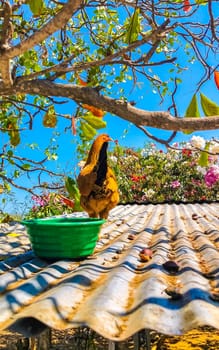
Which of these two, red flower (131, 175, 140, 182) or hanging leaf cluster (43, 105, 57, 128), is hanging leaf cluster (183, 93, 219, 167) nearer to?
hanging leaf cluster (43, 105, 57, 128)

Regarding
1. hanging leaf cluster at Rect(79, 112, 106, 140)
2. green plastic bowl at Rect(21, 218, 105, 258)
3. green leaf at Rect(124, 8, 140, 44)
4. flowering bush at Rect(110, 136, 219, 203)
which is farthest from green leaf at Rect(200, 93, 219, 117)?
flowering bush at Rect(110, 136, 219, 203)

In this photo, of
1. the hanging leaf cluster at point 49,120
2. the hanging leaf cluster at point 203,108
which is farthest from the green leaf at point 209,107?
the hanging leaf cluster at point 49,120

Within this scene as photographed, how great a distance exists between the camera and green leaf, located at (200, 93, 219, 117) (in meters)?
2.73

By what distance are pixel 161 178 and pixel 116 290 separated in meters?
11.7

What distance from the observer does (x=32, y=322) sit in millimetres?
1729

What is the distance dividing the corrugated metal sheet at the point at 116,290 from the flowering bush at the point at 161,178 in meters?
9.68

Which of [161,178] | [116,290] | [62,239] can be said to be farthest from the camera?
[161,178]

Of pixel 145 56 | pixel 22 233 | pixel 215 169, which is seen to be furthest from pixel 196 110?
pixel 215 169

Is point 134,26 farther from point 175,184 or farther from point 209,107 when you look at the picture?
point 175,184

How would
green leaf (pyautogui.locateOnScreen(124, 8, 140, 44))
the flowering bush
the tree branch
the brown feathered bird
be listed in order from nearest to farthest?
the tree branch
green leaf (pyautogui.locateOnScreen(124, 8, 140, 44))
the brown feathered bird
the flowering bush

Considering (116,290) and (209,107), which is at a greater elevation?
(209,107)

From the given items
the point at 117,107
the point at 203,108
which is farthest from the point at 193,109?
the point at 117,107

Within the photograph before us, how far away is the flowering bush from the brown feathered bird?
9.30 m

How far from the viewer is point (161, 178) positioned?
13711 mm
